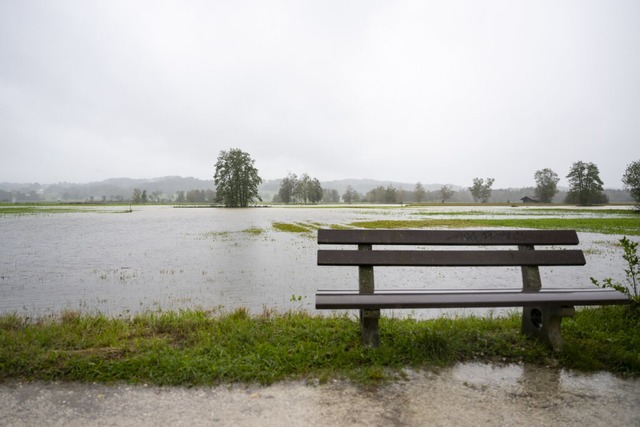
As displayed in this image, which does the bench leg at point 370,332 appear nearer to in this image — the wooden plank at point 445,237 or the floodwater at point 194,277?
the wooden plank at point 445,237

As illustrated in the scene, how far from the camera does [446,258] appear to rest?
4414 mm

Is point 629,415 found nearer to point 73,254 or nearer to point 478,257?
point 478,257

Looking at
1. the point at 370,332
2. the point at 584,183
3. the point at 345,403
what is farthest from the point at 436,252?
the point at 584,183

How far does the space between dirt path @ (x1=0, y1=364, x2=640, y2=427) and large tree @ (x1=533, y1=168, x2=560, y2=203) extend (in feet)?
441

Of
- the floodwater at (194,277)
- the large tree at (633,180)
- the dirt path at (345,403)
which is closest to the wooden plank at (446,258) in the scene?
the dirt path at (345,403)

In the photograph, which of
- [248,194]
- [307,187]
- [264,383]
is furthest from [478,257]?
[307,187]

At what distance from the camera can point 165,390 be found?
333cm

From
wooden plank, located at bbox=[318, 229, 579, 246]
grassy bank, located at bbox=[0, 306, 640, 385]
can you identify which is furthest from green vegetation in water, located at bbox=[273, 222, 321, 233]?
wooden plank, located at bbox=[318, 229, 579, 246]

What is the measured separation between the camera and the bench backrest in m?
4.27

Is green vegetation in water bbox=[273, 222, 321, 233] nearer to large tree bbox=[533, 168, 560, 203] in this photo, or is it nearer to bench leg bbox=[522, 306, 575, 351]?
bench leg bbox=[522, 306, 575, 351]

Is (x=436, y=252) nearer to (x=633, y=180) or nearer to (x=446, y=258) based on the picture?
(x=446, y=258)

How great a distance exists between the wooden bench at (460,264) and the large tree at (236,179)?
90818mm

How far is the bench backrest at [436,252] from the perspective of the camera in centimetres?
427

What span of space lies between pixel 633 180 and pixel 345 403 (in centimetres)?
7362
